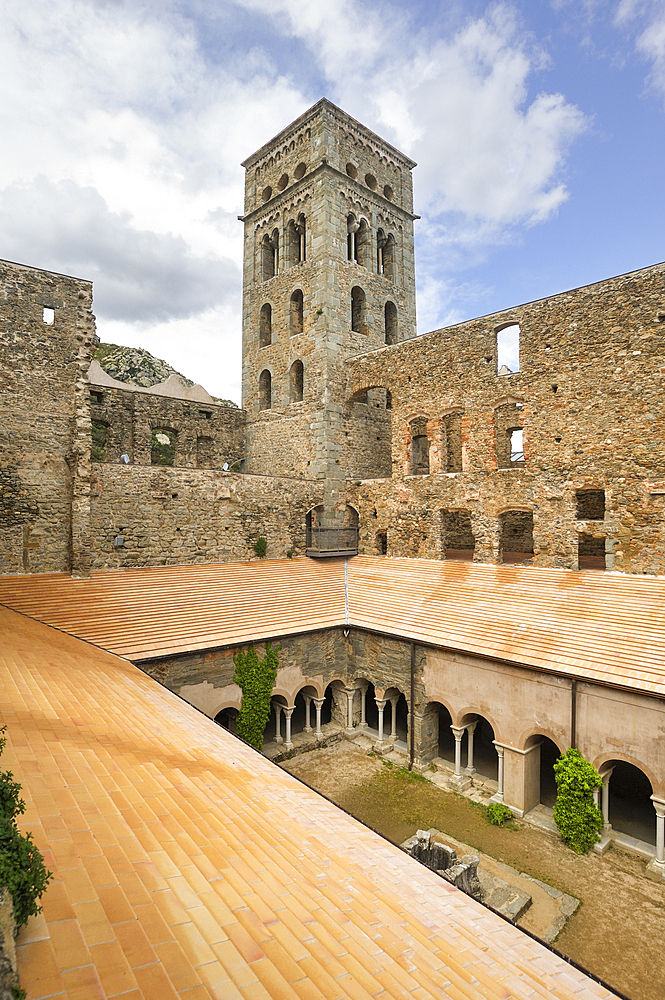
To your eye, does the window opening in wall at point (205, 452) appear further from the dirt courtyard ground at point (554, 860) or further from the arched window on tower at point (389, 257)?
the dirt courtyard ground at point (554, 860)

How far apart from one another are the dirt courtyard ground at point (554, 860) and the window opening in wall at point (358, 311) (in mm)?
16109

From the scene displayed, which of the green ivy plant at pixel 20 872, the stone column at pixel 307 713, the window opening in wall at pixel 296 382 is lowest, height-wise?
the stone column at pixel 307 713

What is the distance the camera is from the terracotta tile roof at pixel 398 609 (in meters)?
10.0

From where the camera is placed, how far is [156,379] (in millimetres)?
39406

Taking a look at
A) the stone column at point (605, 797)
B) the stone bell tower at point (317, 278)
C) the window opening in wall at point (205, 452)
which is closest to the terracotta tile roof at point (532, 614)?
the stone column at point (605, 797)

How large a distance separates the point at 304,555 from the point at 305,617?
5.63 metres

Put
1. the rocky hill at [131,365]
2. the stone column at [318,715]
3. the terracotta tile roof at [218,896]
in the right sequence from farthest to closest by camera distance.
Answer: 1. the rocky hill at [131,365]
2. the stone column at [318,715]
3. the terracotta tile roof at [218,896]

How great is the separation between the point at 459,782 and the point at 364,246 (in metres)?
20.3

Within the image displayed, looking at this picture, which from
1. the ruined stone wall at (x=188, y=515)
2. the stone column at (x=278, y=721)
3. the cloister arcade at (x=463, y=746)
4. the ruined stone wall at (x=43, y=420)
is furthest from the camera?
the ruined stone wall at (x=188, y=515)

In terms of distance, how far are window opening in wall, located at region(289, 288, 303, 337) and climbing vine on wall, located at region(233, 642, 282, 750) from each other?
14396mm

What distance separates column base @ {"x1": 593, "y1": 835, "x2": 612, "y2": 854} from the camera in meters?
9.05

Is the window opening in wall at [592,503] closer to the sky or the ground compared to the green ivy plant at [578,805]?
closer to the sky

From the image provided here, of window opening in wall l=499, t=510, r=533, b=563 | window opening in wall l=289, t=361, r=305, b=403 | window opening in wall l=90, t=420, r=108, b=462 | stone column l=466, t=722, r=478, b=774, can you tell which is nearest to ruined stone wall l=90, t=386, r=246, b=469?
window opening in wall l=90, t=420, r=108, b=462

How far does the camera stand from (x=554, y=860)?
894cm
